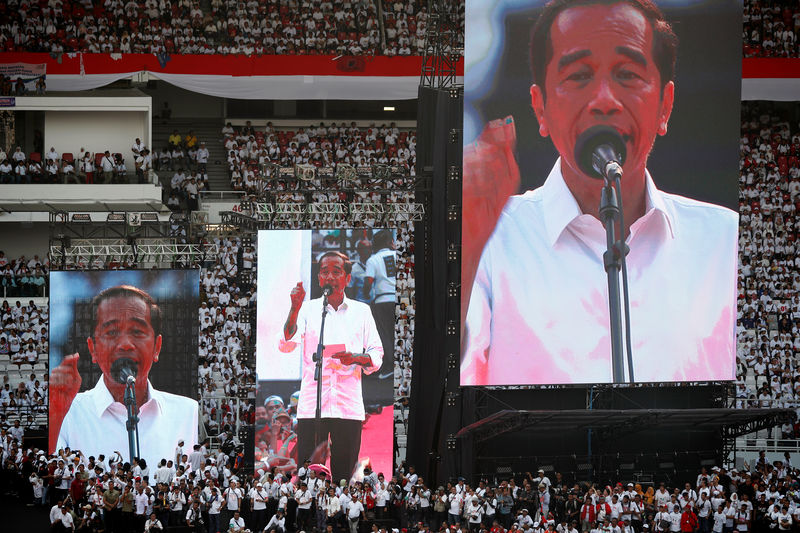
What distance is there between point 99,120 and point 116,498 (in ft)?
55.7

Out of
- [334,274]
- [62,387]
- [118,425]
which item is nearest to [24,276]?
[62,387]

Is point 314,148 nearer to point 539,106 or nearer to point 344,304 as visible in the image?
point 344,304

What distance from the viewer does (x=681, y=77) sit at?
24547 millimetres

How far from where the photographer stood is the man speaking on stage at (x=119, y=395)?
79.3ft

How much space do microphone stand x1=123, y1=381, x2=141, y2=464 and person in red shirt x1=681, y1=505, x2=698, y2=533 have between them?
11.4 metres

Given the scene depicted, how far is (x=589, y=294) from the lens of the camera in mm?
23891

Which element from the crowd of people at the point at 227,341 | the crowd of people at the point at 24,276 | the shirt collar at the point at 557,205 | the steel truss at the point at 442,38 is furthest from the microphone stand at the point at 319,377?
the crowd of people at the point at 24,276

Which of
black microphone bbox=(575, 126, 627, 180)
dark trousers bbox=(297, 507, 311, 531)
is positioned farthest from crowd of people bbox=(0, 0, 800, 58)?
dark trousers bbox=(297, 507, 311, 531)

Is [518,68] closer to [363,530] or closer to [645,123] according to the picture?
[645,123]

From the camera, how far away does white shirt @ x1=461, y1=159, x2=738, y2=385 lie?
23250 millimetres

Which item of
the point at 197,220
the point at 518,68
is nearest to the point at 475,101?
the point at 518,68

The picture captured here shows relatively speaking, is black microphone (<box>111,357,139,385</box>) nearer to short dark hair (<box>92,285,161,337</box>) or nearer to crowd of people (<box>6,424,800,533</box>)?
short dark hair (<box>92,285,161,337</box>)

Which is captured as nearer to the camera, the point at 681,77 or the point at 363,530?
the point at 363,530

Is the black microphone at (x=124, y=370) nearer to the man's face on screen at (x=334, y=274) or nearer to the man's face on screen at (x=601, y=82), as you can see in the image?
the man's face on screen at (x=334, y=274)
